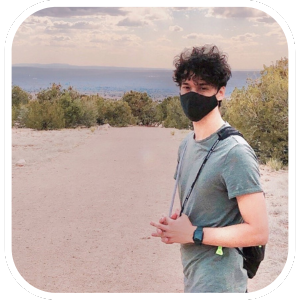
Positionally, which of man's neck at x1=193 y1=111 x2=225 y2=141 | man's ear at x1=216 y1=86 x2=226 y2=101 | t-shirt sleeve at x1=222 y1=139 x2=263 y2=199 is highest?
man's ear at x1=216 y1=86 x2=226 y2=101

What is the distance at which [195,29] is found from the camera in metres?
2.03

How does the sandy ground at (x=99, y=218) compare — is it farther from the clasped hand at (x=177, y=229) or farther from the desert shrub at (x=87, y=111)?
the clasped hand at (x=177, y=229)

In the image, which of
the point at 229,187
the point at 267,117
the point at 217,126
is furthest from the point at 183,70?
the point at 267,117

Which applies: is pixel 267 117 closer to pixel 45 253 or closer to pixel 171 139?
pixel 171 139

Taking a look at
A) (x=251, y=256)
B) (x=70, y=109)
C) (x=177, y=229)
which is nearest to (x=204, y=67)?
(x=177, y=229)

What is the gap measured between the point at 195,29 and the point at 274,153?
27.0 inches

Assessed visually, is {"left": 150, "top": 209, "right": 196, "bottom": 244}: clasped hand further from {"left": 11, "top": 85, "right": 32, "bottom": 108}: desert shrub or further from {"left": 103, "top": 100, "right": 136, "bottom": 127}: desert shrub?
{"left": 11, "top": 85, "right": 32, "bottom": 108}: desert shrub

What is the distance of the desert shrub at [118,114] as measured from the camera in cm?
219

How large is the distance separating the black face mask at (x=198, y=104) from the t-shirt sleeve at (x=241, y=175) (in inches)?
12.9

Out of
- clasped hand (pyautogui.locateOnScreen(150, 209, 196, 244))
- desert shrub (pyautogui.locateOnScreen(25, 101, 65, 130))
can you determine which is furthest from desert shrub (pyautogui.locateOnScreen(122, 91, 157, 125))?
clasped hand (pyautogui.locateOnScreen(150, 209, 196, 244))

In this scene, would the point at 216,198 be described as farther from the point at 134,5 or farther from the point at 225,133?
the point at 134,5

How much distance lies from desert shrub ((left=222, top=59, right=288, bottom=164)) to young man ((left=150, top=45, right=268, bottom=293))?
1.62 feet

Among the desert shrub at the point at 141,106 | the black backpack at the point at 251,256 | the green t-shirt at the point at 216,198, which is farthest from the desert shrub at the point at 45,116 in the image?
the black backpack at the point at 251,256

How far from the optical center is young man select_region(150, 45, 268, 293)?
51.3 inches
